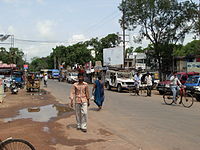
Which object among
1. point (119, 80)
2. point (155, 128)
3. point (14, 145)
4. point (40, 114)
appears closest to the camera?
point (14, 145)

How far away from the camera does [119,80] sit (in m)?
26.5

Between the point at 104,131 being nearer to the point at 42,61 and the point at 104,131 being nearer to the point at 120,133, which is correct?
the point at 120,133

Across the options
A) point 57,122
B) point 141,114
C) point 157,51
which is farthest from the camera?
point 157,51

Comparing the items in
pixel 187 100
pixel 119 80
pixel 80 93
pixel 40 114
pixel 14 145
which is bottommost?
pixel 40 114

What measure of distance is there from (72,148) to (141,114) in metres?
5.81

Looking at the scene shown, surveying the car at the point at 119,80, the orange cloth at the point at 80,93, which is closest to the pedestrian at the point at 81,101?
the orange cloth at the point at 80,93

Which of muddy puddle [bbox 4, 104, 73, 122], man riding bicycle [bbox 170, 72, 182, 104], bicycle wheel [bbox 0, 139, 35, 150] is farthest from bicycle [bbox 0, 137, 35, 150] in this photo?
man riding bicycle [bbox 170, 72, 182, 104]

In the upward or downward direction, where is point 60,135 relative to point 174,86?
downward

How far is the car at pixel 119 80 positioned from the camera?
85.1 ft

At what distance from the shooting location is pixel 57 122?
31.7 ft

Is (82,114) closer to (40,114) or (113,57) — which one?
(40,114)

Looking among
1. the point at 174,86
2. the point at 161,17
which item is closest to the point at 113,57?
the point at 161,17

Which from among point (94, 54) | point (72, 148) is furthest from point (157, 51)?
point (94, 54)

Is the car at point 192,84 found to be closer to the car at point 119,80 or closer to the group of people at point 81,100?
the car at point 119,80
